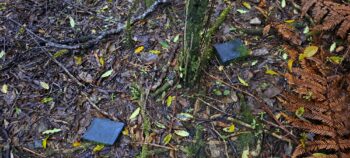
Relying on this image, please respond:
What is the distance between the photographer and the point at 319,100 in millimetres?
2549

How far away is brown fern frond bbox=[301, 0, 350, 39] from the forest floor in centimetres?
14

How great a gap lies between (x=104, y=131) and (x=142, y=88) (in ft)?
1.55

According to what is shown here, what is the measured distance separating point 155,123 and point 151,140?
15 centimetres

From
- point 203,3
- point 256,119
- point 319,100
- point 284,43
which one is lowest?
point 256,119

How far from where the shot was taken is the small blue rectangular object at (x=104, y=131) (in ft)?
8.60

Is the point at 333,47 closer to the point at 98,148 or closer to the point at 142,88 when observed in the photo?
the point at 142,88

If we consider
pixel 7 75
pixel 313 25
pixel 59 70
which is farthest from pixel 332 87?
pixel 7 75

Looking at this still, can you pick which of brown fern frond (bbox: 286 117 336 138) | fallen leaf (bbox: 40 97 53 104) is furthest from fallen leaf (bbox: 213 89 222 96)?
fallen leaf (bbox: 40 97 53 104)

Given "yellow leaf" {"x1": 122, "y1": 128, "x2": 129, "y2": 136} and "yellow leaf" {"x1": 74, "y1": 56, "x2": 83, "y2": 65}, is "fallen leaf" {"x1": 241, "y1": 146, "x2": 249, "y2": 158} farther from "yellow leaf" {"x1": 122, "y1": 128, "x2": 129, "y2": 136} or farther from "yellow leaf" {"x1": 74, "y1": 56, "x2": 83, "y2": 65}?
"yellow leaf" {"x1": 74, "y1": 56, "x2": 83, "y2": 65}

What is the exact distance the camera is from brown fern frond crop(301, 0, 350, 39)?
2.96 m

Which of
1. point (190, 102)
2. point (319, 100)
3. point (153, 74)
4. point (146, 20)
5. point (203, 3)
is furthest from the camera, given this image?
point (146, 20)

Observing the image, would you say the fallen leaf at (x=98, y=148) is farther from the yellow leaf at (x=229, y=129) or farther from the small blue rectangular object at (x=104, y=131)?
the yellow leaf at (x=229, y=129)

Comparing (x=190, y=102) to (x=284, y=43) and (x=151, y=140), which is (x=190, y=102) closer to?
(x=151, y=140)

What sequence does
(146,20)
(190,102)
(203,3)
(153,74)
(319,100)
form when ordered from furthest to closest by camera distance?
(146,20)
(153,74)
(190,102)
(319,100)
(203,3)
